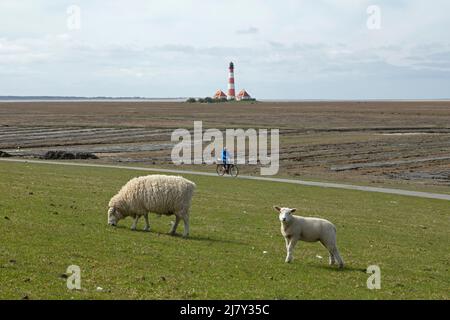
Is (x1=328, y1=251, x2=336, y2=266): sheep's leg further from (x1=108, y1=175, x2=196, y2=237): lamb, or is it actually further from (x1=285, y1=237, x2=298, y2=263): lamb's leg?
(x1=108, y1=175, x2=196, y2=237): lamb

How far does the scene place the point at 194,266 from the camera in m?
16.4

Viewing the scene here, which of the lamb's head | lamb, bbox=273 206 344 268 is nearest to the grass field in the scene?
the lamb's head

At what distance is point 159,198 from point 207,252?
10.5 feet

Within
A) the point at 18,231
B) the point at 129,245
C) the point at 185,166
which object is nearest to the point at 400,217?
the point at 129,245

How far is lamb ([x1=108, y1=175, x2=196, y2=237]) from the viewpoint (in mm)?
20797

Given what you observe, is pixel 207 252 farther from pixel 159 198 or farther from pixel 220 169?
pixel 220 169

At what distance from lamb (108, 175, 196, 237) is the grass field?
2.56 feet

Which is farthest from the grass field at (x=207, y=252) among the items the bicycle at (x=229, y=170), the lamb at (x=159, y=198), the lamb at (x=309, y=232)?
the bicycle at (x=229, y=170)

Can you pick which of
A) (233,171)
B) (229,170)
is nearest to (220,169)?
(229,170)

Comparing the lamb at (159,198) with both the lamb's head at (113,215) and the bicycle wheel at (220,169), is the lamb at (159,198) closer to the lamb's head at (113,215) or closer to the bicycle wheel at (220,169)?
the lamb's head at (113,215)

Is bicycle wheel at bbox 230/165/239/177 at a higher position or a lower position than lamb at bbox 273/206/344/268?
lower

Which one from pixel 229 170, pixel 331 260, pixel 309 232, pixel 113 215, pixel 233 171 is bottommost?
pixel 233 171

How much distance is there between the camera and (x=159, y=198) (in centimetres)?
2081
